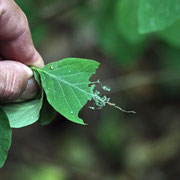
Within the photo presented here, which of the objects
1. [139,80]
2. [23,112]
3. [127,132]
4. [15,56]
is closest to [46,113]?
[23,112]

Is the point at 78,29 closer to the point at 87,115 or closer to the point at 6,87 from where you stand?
the point at 87,115

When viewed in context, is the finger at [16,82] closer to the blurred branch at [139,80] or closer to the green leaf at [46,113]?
the green leaf at [46,113]

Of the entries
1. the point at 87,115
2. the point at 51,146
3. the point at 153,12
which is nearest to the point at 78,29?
the point at 87,115

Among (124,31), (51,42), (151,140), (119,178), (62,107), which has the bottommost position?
(119,178)

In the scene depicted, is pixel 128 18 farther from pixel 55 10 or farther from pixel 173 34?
pixel 55 10

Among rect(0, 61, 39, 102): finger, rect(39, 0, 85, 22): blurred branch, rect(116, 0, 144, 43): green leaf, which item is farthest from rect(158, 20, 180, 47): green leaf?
rect(0, 61, 39, 102): finger

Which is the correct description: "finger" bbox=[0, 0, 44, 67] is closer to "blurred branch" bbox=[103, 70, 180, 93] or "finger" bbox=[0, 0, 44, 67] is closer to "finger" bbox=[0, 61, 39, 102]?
"finger" bbox=[0, 61, 39, 102]

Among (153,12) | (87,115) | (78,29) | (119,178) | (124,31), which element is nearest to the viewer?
(153,12)
